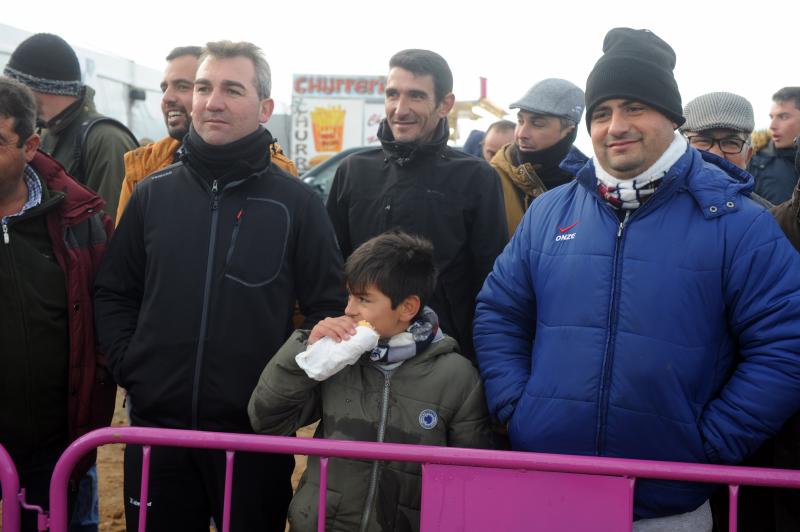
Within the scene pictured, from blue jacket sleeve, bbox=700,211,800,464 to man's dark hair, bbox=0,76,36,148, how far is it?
2446 millimetres

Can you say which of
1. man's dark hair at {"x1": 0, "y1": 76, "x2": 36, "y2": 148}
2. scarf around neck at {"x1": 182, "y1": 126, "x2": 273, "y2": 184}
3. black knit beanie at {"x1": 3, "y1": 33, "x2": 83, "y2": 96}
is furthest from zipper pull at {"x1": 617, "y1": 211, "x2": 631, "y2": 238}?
black knit beanie at {"x1": 3, "y1": 33, "x2": 83, "y2": 96}

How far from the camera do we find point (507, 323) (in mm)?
2543

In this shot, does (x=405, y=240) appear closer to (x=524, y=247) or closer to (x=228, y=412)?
(x=524, y=247)

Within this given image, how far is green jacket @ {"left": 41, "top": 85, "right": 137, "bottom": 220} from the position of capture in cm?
402

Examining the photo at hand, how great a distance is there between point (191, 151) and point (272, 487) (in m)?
1.25

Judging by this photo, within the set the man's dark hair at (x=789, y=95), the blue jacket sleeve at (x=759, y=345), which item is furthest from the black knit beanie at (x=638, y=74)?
the man's dark hair at (x=789, y=95)

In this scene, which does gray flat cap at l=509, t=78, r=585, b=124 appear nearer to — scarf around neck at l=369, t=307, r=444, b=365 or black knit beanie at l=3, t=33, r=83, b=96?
scarf around neck at l=369, t=307, r=444, b=365

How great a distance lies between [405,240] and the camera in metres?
2.64

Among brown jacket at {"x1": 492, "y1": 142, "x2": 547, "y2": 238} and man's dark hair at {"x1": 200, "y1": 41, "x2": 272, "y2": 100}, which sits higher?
man's dark hair at {"x1": 200, "y1": 41, "x2": 272, "y2": 100}

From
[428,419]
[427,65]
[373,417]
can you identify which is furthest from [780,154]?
[373,417]

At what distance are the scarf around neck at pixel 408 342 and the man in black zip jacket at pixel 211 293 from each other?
1.29ft

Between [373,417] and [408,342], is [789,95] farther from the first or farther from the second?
[373,417]

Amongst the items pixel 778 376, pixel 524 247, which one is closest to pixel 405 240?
pixel 524 247

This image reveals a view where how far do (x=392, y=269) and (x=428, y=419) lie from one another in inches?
19.7
